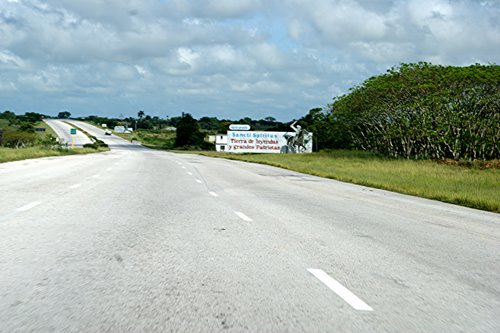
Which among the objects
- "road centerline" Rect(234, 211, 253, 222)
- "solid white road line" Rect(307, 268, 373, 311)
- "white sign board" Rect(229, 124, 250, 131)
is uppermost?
"white sign board" Rect(229, 124, 250, 131)

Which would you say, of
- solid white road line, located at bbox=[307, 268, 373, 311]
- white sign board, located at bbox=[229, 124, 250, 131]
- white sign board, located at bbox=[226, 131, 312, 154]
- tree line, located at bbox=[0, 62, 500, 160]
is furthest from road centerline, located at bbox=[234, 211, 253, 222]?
white sign board, located at bbox=[229, 124, 250, 131]

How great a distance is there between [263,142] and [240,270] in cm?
8224

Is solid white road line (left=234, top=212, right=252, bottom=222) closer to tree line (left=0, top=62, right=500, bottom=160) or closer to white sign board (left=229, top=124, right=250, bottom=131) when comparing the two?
tree line (left=0, top=62, right=500, bottom=160)

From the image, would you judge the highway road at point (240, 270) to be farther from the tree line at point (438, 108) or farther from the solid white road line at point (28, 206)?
the tree line at point (438, 108)

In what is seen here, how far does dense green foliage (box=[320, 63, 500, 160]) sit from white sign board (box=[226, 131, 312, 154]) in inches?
1093

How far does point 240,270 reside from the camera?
270 inches

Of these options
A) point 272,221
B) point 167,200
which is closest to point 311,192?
point 167,200

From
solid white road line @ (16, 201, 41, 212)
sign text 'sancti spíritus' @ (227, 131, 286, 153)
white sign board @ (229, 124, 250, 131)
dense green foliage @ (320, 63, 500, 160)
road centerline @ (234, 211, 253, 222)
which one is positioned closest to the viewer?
road centerline @ (234, 211, 253, 222)

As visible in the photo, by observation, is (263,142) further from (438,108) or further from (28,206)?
(28,206)

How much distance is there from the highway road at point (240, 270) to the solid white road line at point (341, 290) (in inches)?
0.8

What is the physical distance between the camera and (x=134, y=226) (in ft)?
33.4

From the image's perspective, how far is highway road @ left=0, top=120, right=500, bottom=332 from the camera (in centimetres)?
500

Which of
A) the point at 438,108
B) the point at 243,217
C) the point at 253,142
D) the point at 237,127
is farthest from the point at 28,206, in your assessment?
the point at 237,127

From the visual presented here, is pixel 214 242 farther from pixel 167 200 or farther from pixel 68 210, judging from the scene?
pixel 167 200
